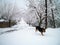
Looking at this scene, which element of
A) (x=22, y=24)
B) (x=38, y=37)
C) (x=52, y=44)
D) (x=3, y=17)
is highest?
(x=3, y=17)

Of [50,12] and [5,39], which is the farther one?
[50,12]

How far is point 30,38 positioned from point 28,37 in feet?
0.12

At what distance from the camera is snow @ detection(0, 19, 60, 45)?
6.05ft

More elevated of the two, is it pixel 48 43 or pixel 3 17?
pixel 3 17

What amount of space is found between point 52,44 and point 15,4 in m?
0.90

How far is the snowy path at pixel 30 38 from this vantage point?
1844mm

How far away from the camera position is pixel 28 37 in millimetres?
1887

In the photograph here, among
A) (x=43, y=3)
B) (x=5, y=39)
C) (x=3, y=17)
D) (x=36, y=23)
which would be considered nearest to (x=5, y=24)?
(x=3, y=17)

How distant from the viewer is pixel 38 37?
6.13ft

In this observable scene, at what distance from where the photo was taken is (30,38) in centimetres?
188

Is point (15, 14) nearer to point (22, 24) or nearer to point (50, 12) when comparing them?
point (22, 24)

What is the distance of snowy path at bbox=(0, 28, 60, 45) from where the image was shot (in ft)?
6.05

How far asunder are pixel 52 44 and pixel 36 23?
1.40 ft

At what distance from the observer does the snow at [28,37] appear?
1845 millimetres
